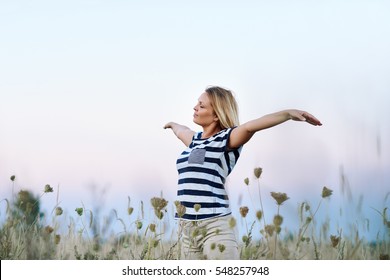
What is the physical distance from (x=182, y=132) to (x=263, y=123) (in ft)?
1.96

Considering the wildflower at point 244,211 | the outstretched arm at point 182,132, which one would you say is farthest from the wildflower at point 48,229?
the wildflower at point 244,211

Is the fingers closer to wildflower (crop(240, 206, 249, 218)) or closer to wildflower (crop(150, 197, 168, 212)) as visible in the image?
wildflower (crop(240, 206, 249, 218))

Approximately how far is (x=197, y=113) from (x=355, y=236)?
3.04 ft

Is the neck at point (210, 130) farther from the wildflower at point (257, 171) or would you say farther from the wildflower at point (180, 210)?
the wildflower at point (180, 210)

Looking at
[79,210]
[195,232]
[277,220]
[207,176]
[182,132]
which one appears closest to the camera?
[277,220]

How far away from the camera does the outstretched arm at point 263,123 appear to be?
2979 mm

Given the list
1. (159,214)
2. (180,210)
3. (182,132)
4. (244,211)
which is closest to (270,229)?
(244,211)

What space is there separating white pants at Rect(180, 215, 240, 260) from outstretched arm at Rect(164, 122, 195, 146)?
490 millimetres

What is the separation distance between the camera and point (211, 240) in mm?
3154

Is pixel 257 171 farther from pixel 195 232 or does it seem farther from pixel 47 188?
pixel 47 188

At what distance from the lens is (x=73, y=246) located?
Result: 11.1ft

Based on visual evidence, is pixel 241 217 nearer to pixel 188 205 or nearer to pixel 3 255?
pixel 188 205

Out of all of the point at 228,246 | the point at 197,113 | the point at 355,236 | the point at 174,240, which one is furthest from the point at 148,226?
the point at 355,236
